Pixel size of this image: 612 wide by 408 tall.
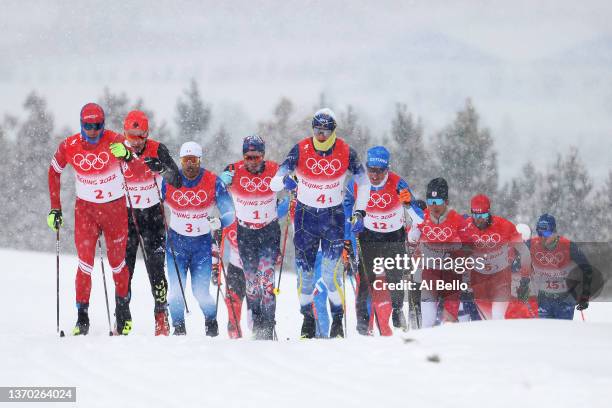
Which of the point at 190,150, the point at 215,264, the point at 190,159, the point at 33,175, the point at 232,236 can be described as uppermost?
the point at 33,175

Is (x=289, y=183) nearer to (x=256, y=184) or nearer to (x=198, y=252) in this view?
(x=256, y=184)

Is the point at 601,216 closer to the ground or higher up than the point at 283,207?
closer to the ground

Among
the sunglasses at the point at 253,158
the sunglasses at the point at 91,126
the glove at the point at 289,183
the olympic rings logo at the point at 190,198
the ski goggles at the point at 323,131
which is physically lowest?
the olympic rings logo at the point at 190,198

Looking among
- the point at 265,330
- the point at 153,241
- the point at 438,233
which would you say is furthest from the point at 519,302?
the point at 153,241

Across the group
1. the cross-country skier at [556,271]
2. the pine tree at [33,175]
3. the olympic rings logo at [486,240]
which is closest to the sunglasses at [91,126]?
the olympic rings logo at [486,240]

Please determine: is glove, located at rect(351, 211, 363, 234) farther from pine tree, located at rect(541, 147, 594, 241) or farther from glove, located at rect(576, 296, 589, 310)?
pine tree, located at rect(541, 147, 594, 241)

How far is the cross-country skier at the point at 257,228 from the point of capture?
9.56 metres

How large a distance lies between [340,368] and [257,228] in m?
3.93

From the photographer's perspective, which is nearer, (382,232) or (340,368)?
(340,368)

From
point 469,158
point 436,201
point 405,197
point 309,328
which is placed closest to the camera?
point 309,328

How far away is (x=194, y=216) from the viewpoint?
9.60 metres

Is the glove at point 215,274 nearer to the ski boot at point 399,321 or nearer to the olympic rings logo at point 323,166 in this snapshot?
the olympic rings logo at point 323,166

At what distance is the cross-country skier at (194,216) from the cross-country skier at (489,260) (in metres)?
3.49

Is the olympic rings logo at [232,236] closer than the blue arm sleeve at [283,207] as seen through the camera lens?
No
